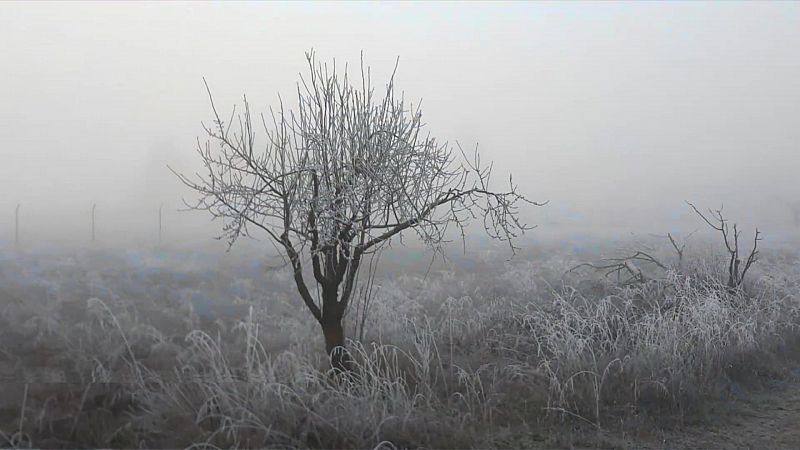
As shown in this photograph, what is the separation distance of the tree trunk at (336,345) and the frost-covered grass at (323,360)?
0.67 ft

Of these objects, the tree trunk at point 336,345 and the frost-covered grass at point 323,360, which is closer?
the frost-covered grass at point 323,360

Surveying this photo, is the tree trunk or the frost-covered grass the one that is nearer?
the frost-covered grass

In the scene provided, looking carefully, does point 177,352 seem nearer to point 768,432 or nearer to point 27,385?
point 27,385

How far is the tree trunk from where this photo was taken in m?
6.52

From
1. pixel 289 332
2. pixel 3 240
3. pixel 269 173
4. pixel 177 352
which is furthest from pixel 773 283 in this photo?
pixel 3 240

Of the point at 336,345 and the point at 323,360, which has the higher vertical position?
the point at 336,345

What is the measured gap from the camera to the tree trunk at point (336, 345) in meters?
6.52

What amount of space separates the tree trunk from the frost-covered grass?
21 cm

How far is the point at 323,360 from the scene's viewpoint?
7066 mm

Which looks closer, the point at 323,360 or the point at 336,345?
the point at 336,345

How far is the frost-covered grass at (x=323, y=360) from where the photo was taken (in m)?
5.35

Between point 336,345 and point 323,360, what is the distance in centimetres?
63

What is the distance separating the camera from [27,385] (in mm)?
6039

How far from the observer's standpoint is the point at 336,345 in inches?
258
